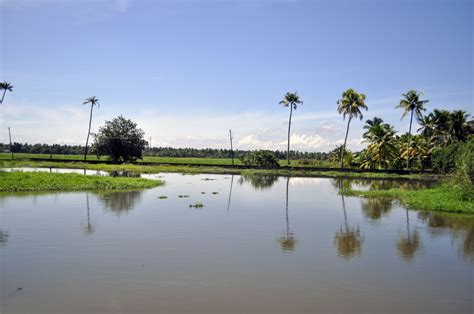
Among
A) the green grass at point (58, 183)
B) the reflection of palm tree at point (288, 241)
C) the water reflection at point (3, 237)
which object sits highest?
the green grass at point (58, 183)

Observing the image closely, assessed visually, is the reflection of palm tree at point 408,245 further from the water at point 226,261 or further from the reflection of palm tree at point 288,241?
the reflection of palm tree at point 288,241

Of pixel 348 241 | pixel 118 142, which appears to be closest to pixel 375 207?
pixel 348 241

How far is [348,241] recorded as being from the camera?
16.6 meters

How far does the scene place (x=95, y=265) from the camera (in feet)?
39.2

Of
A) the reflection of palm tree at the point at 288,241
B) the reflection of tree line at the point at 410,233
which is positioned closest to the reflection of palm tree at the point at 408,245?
the reflection of tree line at the point at 410,233

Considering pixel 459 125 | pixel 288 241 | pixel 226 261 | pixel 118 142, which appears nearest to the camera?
pixel 226 261

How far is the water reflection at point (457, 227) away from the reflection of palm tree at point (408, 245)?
1.31 metres

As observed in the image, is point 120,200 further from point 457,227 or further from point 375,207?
point 457,227

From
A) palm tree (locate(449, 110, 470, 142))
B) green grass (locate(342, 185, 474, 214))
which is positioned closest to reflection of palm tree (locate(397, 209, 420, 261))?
green grass (locate(342, 185, 474, 214))

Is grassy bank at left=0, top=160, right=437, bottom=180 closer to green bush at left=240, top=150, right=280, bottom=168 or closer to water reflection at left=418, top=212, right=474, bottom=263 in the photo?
green bush at left=240, top=150, right=280, bottom=168

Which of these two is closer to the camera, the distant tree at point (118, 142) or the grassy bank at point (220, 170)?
the grassy bank at point (220, 170)

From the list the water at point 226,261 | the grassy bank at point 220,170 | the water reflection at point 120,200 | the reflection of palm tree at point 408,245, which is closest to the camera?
the water at point 226,261

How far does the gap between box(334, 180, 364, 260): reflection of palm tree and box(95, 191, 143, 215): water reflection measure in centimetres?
1181

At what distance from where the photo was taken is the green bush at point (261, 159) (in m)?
72.4
